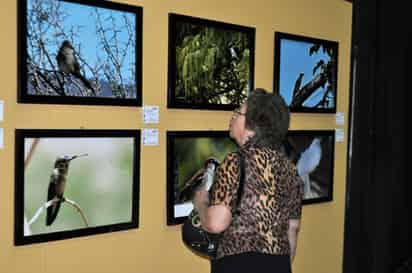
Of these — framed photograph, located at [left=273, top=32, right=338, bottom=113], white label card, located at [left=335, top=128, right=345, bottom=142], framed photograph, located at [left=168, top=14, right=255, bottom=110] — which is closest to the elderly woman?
framed photograph, located at [left=168, top=14, right=255, bottom=110]

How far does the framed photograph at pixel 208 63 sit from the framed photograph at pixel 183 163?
17cm

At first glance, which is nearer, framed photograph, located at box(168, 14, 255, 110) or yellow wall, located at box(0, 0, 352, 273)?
yellow wall, located at box(0, 0, 352, 273)

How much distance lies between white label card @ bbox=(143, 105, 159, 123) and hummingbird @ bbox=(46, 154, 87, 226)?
47 cm

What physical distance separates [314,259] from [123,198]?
1708mm

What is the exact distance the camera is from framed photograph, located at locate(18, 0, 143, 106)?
7.45 feet

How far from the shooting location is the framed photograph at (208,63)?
277 cm

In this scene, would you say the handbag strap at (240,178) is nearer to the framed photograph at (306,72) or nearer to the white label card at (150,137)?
the white label card at (150,137)

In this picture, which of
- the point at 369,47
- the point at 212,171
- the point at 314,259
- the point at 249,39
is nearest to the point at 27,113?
the point at 212,171

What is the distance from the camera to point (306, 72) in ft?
11.4

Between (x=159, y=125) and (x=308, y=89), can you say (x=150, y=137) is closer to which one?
(x=159, y=125)

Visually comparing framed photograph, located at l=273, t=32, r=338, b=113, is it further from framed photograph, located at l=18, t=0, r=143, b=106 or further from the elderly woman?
the elderly woman

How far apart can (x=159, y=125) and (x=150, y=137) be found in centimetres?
8

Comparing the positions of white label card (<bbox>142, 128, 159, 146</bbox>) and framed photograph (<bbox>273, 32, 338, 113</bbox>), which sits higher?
framed photograph (<bbox>273, 32, 338, 113</bbox>)

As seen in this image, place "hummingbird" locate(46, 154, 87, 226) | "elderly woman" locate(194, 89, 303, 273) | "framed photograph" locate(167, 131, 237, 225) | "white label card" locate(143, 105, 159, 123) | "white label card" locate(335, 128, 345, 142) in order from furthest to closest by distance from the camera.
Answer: "white label card" locate(335, 128, 345, 142)
"framed photograph" locate(167, 131, 237, 225)
"white label card" locate(143, 105, 159, 123)
"hummingbird" locate(46, 154, 87, 226)
"elderly woman" locate(194, 89, 303, 273)
